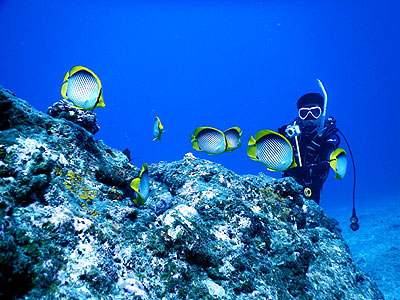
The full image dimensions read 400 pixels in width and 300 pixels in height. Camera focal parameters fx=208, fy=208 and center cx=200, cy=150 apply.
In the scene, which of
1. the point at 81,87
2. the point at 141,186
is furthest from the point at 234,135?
the point at 81,87

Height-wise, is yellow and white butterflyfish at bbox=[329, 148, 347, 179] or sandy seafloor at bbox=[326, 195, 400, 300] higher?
sandy seafloor at bbox=[326, 195, 400, 300]

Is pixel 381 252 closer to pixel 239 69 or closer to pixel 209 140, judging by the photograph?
pixel 209 140

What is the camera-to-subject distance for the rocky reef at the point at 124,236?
113 centimetres

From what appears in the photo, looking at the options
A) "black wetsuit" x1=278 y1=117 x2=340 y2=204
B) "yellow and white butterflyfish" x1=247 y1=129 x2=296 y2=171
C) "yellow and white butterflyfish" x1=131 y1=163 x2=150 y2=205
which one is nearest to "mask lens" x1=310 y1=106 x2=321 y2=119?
"black wetsuit" x1=278 y1=117 x2=340 y2=204

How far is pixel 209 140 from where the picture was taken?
9.47ft

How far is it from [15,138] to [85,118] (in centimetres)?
153

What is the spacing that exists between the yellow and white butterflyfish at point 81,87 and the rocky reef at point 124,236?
0.41 metres

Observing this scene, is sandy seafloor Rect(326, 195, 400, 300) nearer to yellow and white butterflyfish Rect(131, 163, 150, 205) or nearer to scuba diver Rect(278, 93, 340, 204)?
scuba diver Rect(278, 93, 340, 204)

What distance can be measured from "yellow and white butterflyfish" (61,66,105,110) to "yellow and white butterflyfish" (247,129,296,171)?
1583 mm

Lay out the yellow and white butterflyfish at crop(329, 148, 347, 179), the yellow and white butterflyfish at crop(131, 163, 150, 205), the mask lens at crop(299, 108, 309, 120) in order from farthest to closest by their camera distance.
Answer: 1. the mask lens at crop(299, 108, 309, 120)
2. the yellow and white butterflyfish at crop(329, 148, 347, 179)
3. the yellow and white butterflyfish at crop(131, 163, 150, 205)

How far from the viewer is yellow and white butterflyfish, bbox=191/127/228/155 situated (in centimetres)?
283

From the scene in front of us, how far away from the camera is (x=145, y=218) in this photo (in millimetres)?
2064

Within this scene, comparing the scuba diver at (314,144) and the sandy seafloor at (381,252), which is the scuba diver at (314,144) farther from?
the sandy seafloor at (381,252)

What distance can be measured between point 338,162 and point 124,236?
101 inches
